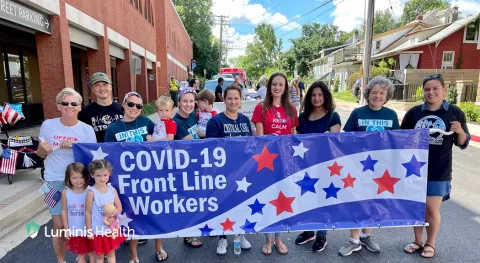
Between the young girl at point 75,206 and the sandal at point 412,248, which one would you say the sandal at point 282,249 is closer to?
the sandal at point 412,248

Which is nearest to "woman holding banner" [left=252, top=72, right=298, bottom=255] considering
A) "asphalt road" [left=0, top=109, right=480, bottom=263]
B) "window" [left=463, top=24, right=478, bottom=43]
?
"asphalt road" [left=0, top=109, right=480, bottom=263]

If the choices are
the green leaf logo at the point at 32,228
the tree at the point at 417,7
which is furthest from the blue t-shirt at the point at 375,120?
the tree at the point at 417,7

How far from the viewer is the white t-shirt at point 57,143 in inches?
111

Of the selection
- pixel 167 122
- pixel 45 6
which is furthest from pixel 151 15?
pixel 167 122

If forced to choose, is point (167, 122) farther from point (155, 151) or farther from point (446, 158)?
point (446, 158)

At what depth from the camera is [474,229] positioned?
153 inches

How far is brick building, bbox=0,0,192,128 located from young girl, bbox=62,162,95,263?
604 centimetres

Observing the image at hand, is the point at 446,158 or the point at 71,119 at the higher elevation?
the point at 71,119

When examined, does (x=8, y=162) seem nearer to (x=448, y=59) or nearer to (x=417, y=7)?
(x=448, y=59)

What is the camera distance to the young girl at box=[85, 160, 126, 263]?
268 cm

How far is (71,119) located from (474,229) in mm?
4902

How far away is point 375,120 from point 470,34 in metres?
35.6

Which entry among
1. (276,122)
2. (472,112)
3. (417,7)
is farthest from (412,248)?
(417,7)

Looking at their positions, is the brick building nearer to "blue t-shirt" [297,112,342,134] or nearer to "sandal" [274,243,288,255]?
"blue t-shirt" [297,112,342,134]
